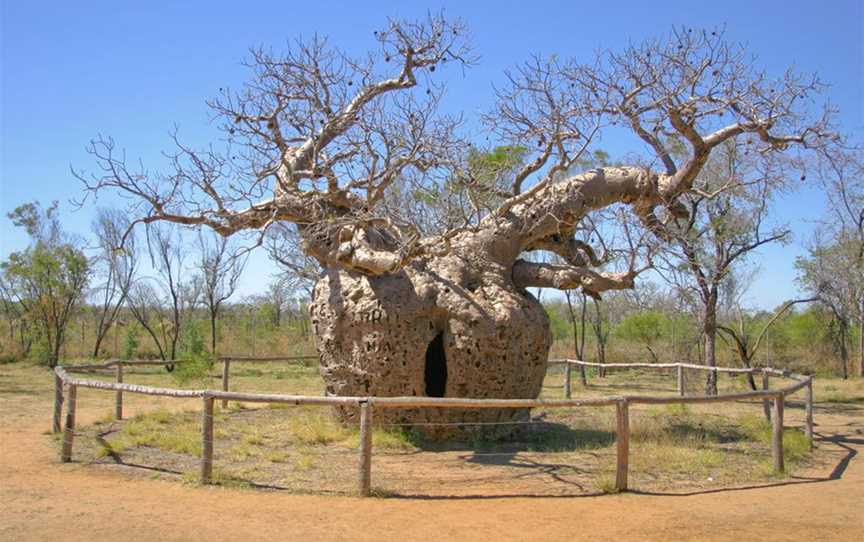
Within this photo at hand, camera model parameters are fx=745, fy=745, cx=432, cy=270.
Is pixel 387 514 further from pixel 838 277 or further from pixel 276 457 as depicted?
pixel 838 277

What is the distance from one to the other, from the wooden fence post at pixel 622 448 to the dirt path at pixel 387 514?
0.52ft

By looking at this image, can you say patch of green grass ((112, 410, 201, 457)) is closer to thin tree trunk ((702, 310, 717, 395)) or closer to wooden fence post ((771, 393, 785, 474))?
wooden fence post ((771, 393, 785, 474))

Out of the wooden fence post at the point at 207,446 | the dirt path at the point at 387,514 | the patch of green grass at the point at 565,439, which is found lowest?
the dirt path at the point at 387,514

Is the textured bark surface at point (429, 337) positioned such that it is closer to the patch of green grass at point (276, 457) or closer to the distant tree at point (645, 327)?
the patch of green grass at point (276, 457)

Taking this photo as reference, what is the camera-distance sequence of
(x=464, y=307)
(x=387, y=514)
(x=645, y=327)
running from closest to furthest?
(x=387, y=514), (x=464, y=307), (x=645, y=327)

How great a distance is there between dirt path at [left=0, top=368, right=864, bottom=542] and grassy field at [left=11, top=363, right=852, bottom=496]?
1.08 feet

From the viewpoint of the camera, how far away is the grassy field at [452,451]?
263 inches

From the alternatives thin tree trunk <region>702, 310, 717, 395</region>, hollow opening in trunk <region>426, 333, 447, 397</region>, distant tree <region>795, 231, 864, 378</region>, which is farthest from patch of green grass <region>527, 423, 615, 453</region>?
distant tree <region>795, 231, 864, 378</region>

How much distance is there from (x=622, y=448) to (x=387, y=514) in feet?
7.25

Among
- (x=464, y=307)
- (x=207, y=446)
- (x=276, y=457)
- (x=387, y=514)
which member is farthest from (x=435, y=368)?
(x=387, y=514)

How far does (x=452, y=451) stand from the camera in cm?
838

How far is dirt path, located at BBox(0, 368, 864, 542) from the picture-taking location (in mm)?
5164

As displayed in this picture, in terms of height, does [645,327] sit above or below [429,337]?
above

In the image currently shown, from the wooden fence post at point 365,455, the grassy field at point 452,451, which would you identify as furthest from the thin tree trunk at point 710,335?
the wooden fence post at point 365,455
